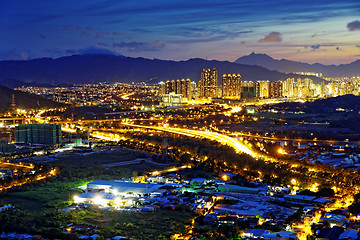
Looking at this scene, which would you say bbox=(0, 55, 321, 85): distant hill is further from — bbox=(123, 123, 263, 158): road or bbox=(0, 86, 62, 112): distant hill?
bbox=(123, 123, 263, 158): road

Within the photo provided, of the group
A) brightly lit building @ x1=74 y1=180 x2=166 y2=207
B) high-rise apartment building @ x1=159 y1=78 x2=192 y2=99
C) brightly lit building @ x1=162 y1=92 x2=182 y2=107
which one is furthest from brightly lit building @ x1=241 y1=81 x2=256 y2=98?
brightly lit building @ x1=74 y1=180 x2=166 y2=207

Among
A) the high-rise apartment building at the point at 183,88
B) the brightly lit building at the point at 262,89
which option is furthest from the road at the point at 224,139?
the brightly lit building at the point at 262,89

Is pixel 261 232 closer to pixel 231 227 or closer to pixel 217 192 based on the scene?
pixel 231 227

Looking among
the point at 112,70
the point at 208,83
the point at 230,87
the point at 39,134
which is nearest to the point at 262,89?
Result: the point at 230,87

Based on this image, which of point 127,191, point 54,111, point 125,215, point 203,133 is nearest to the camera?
point 125,215

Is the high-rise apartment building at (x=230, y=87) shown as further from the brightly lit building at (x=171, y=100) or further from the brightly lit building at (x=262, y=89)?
the brightly lit building at (x=171, y=100)

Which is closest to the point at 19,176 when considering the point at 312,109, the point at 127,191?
the point at 127,191

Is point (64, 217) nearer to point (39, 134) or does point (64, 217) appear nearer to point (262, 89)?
point (39, 134)
